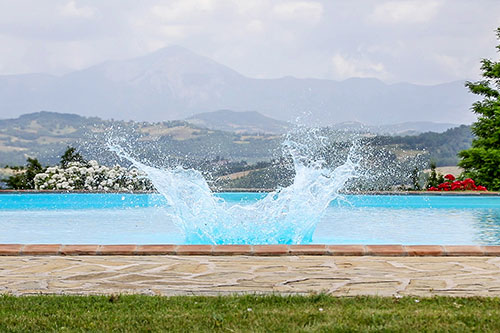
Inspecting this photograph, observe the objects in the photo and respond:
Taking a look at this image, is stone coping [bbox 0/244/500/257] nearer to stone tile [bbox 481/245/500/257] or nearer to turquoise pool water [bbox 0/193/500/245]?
stone tile [bbox 481/245/500/257]

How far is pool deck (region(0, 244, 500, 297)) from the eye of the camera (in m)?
4.20

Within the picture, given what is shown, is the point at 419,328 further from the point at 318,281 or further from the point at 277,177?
the point at 277,177

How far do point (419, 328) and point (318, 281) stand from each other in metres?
1.18

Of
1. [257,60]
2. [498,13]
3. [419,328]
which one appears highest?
[257,60]

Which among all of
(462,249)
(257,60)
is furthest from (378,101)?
(462,249)

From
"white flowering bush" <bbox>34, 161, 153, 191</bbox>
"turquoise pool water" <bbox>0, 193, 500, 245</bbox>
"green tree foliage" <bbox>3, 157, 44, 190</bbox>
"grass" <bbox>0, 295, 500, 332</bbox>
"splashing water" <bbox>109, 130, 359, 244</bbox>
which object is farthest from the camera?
"green tree foliage" <bbox>3, 157, 44, 190</bbox>

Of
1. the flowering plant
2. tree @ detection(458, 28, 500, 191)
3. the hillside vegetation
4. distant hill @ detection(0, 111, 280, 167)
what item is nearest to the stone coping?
the hillside vegetation

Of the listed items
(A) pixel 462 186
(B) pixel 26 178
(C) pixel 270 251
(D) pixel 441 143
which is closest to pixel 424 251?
(C) pixel 270 251

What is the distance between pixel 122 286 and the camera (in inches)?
169

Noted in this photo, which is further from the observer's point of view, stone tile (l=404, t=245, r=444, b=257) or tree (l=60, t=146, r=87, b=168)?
tree (l=60, t=146, r=87, b=168)

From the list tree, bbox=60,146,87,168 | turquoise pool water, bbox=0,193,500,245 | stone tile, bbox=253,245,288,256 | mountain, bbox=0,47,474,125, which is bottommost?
turquoise pool water, bbox=0,193,500,245

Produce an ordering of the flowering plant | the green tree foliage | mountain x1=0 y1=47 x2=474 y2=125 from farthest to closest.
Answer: mountain x1=0 y1=47 x2=474 y2=125 → the green tree foliage → the flowering plant

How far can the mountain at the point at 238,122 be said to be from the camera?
Answer: 5866cm

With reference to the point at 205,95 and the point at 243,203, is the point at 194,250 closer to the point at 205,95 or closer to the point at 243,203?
the point at 243,203
